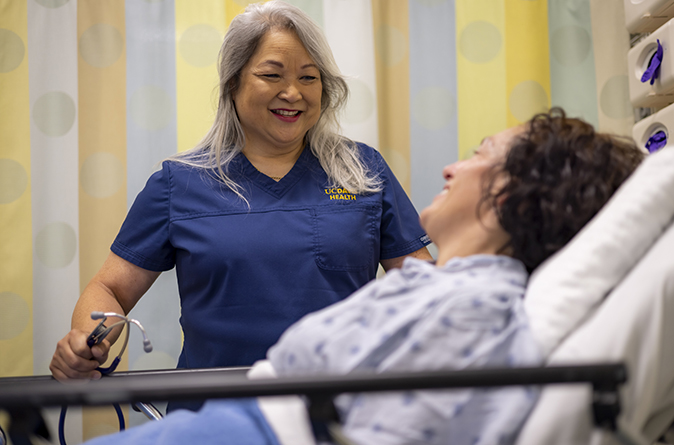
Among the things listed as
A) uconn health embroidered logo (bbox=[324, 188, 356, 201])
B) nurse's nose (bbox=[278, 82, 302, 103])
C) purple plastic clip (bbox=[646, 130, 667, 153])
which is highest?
nurse's nose (bbox=[278, 82, 302, 103])

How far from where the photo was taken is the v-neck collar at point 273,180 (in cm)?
153

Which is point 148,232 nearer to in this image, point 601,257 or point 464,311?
point 464,311

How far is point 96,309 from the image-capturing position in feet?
4.61

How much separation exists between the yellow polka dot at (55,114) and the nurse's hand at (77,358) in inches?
36.4

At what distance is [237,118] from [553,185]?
995 millimetres

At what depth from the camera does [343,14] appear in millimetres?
1922

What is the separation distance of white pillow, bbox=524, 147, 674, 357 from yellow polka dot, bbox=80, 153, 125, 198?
4.93ft

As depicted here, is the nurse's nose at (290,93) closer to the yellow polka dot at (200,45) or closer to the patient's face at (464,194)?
the yellow polka dot at (200,45)

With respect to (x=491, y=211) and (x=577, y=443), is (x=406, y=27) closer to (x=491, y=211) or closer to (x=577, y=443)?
(x=491, y=211)

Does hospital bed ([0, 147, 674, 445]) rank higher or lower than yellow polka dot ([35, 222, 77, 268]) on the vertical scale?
higher

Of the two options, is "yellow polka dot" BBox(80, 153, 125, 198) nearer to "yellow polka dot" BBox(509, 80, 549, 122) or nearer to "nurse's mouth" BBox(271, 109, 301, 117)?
"nurse's mouth" BBox(271, 109, 301, 117)

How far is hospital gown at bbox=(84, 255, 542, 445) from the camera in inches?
27.3

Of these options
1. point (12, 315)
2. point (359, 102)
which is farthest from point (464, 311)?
point (12, 315)

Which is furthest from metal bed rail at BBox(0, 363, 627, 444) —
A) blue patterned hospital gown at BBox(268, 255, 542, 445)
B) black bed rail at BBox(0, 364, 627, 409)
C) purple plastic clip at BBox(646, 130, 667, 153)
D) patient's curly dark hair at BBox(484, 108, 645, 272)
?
purple plastic clip at BBox(646, 130, 667, 153)
